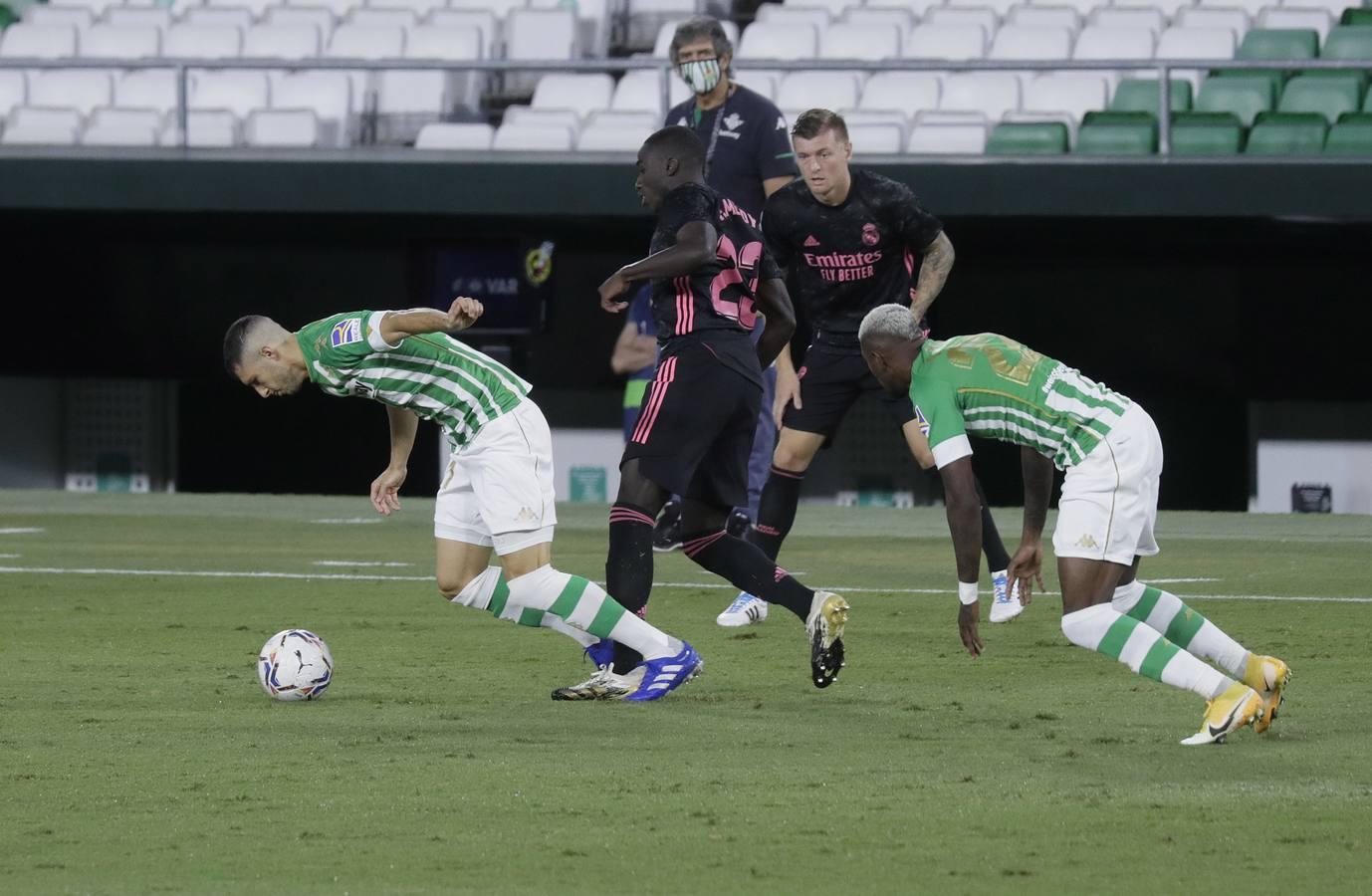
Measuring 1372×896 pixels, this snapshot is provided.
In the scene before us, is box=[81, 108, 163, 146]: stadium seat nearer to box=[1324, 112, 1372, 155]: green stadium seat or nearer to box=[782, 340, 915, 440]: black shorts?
box=[1324, 112, 1372, 155]: green stadium seat

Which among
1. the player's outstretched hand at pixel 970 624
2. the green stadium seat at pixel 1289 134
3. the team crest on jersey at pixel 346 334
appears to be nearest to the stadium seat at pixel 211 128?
the green stadium seat at pixel 1289 134

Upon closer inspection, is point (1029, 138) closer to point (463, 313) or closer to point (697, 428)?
point (697, 428)

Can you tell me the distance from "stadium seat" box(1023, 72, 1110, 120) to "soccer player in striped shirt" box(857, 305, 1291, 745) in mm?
11555

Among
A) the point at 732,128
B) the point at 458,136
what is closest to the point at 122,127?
the point at 458,136

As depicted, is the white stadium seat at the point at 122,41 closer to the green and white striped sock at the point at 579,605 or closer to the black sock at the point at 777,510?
the black sock at the point at 777,510

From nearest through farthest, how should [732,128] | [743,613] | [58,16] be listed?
[743,613] < [732,128] < [58,16]

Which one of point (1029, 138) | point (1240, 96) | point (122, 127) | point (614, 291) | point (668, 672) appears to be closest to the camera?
point (614, 291)

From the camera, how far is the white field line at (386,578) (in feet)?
33.7

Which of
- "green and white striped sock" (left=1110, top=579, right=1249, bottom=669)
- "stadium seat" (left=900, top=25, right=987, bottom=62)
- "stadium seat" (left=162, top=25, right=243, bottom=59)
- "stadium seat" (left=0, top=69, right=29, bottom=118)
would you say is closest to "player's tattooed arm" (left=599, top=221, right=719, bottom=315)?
"green and white striped sock" (left=1110, top=579, right=1249, bottom=669)

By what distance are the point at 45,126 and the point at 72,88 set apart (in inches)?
56.0

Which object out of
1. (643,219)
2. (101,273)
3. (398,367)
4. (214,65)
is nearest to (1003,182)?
(643,219)

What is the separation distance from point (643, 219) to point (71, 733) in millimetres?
11005

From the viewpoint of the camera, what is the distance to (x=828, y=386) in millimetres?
9250

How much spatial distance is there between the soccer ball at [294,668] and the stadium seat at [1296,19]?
43.0 ft
